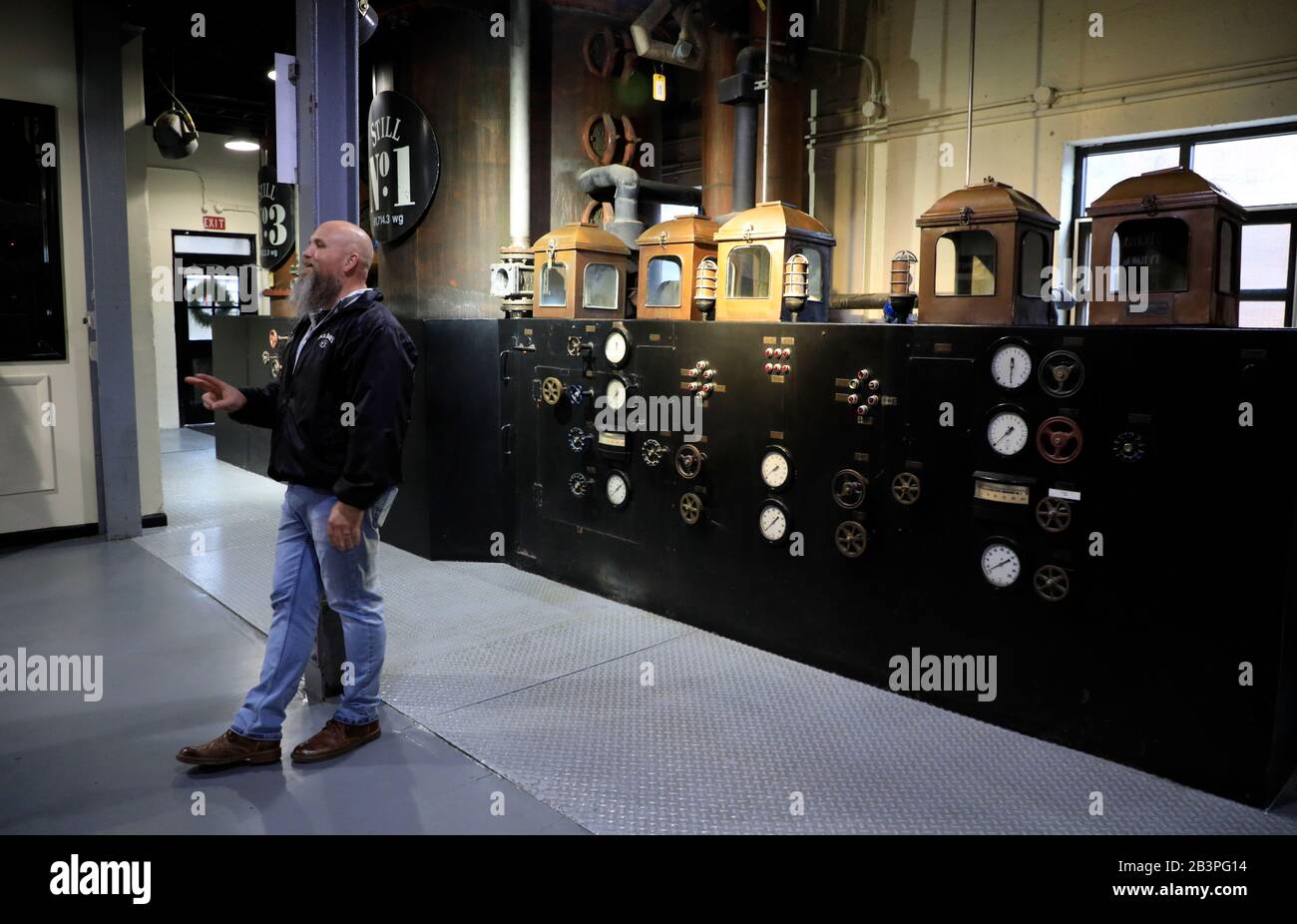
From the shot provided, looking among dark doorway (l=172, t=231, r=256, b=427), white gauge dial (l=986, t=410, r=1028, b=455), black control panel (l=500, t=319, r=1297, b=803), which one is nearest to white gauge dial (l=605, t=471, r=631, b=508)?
black control panel (l=500, t=319, r=1297, b=803)

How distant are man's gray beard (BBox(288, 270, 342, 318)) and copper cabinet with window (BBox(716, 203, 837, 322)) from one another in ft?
5.46

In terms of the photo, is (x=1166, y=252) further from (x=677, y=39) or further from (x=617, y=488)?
(x=677, y=39)

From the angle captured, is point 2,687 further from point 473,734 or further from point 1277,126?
point 1277,126

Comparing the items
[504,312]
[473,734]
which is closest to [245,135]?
[504,312]

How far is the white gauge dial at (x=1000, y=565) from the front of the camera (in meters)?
2.96

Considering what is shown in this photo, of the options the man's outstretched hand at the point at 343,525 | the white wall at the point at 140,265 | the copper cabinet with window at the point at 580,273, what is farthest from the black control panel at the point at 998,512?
the white wall at the point at 140,265

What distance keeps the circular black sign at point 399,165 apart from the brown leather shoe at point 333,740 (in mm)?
3427

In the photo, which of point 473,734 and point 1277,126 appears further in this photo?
point 1277,126

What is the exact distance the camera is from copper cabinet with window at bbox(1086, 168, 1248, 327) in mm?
2641

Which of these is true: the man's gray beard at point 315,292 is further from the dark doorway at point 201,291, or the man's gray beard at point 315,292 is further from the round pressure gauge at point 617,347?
the dark doorway at point 201,291

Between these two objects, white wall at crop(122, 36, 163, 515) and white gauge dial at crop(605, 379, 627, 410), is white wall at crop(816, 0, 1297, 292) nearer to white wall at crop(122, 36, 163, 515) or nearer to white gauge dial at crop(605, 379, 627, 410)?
white gauge dial at crop(605, 379, 627, 410)

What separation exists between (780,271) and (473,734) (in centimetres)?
204

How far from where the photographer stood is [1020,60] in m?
5.39

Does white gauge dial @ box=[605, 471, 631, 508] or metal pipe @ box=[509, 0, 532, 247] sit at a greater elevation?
metal pipe @ box=[509, 0, 532, 247]
